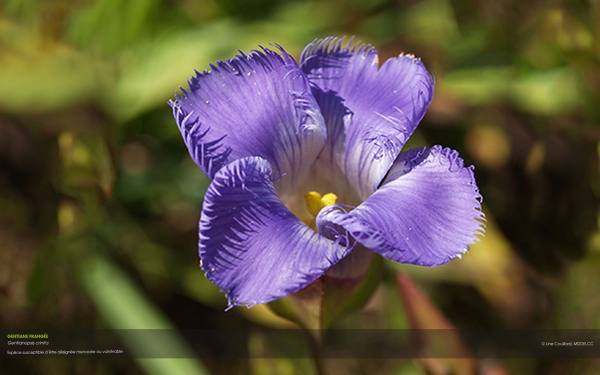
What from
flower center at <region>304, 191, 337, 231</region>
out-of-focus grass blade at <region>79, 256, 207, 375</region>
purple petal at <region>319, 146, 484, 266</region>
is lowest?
out-of-focus grass blade at <region>79, 256, 207, 375</region>

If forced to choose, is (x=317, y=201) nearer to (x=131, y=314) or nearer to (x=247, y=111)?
(x=247, y=111)

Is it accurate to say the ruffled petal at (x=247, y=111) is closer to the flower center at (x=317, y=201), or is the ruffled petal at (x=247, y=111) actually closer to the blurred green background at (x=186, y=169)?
the flower center at (x=317, y=201)

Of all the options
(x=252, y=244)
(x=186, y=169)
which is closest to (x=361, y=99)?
(x=252, y=244)

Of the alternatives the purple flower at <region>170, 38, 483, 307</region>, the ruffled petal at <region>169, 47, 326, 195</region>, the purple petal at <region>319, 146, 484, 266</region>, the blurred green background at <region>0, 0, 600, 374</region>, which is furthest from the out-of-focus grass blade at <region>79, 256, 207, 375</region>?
the purple petal at <region>319, 146, 484, 266</region>

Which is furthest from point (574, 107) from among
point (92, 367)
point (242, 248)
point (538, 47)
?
point (92, 367)

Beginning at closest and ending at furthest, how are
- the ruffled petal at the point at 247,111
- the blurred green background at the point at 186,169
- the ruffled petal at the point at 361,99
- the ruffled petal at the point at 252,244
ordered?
1. the ruffled petal at the point at 252,244
2. the ruffled petal at the point at 247,111
3. the ruffled petal at the point at 361,99
4. the blurred green background at the point at 186,169

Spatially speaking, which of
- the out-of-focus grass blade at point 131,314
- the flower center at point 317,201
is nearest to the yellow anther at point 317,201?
the flower center at point 317,201

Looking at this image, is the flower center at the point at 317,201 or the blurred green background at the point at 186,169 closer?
the flower center at the point at 317,201

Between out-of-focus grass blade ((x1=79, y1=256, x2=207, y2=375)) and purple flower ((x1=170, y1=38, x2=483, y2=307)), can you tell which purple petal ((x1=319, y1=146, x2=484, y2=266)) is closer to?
purple flower ((x1=170, y1=38, x2=483, y2=307))
